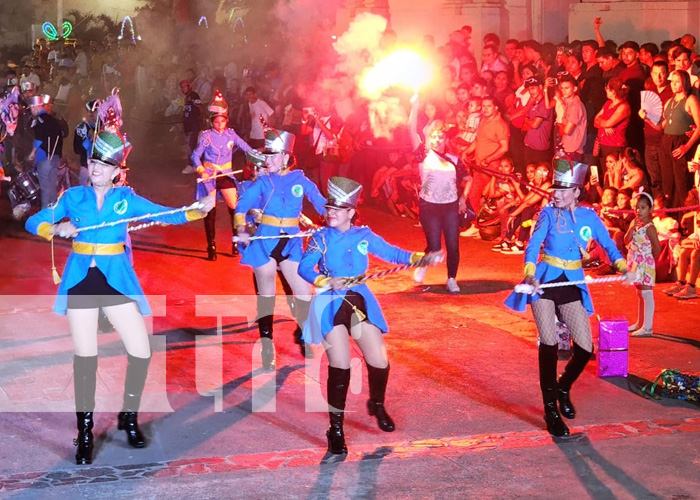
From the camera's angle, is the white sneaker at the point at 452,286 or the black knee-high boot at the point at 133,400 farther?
the white sneaker at the point at 452,286

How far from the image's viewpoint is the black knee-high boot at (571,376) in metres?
8.51

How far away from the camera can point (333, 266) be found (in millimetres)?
8109

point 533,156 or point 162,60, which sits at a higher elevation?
point 162,60

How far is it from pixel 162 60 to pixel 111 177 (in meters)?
28.4

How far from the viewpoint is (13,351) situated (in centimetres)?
1045

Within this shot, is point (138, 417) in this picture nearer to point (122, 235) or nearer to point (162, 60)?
point (122, 235)

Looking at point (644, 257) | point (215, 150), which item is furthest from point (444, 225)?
point (215, 150)

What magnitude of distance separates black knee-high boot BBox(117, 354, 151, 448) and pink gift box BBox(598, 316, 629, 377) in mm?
3767

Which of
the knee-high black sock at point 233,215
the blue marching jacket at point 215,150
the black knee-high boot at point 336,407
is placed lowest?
the black knee-high boot at point 336,407

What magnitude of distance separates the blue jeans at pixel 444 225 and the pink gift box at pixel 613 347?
368 cm

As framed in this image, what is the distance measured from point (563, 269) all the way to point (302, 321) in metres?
2.87

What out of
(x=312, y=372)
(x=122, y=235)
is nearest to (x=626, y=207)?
(x=312, y=372)

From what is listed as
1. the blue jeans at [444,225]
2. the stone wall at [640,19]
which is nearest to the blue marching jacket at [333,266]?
the blue jeans at [444,225]

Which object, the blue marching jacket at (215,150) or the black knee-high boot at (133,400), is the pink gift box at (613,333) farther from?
the blue marching jacket at (215,150)
